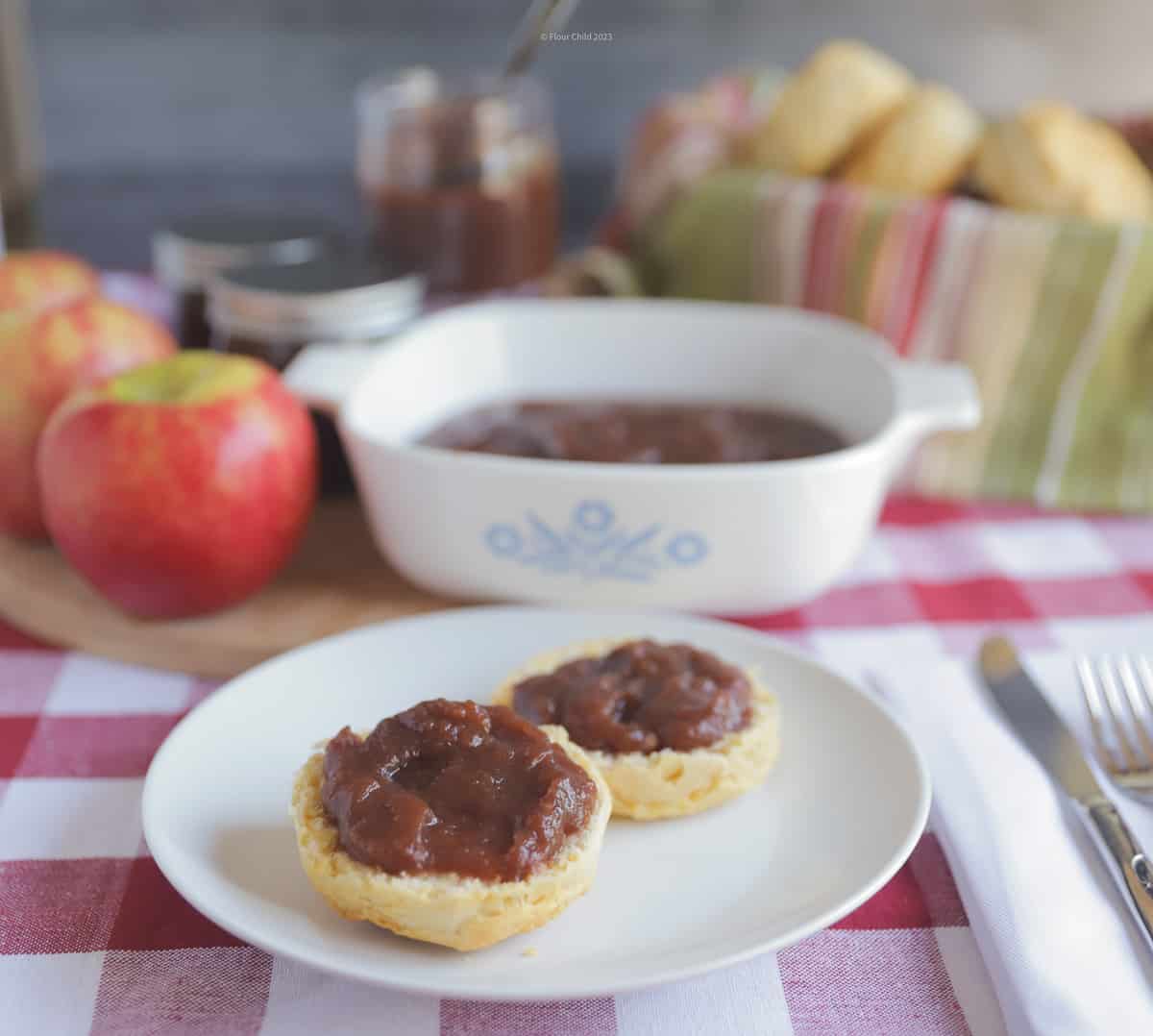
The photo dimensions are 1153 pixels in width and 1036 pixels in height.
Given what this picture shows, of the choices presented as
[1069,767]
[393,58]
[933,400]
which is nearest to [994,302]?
[933,400]

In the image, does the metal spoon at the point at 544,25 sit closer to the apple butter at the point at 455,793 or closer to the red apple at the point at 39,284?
the apple butter at the point at 455,793

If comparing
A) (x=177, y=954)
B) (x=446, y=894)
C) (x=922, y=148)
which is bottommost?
(x=177, y=954)

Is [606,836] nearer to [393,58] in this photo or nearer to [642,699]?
[642,699]

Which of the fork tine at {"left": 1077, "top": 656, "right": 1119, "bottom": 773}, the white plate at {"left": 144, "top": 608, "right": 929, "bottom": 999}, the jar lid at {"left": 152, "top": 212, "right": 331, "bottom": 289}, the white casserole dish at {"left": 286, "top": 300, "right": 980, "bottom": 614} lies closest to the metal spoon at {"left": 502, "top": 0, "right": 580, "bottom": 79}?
the white casserole dish at {"left": 286, "top": 300, "right": 980, "bottom": 614}

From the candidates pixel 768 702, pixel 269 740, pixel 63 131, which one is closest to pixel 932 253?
pixel 768 702

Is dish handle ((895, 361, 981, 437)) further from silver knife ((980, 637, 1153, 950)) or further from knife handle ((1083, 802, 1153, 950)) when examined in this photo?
knife handle ((1083, 802, 1153, 950))

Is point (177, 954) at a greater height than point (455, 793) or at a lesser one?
lesser

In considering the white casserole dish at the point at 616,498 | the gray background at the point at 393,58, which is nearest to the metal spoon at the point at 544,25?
the white casserole dish at the point at 616,498
